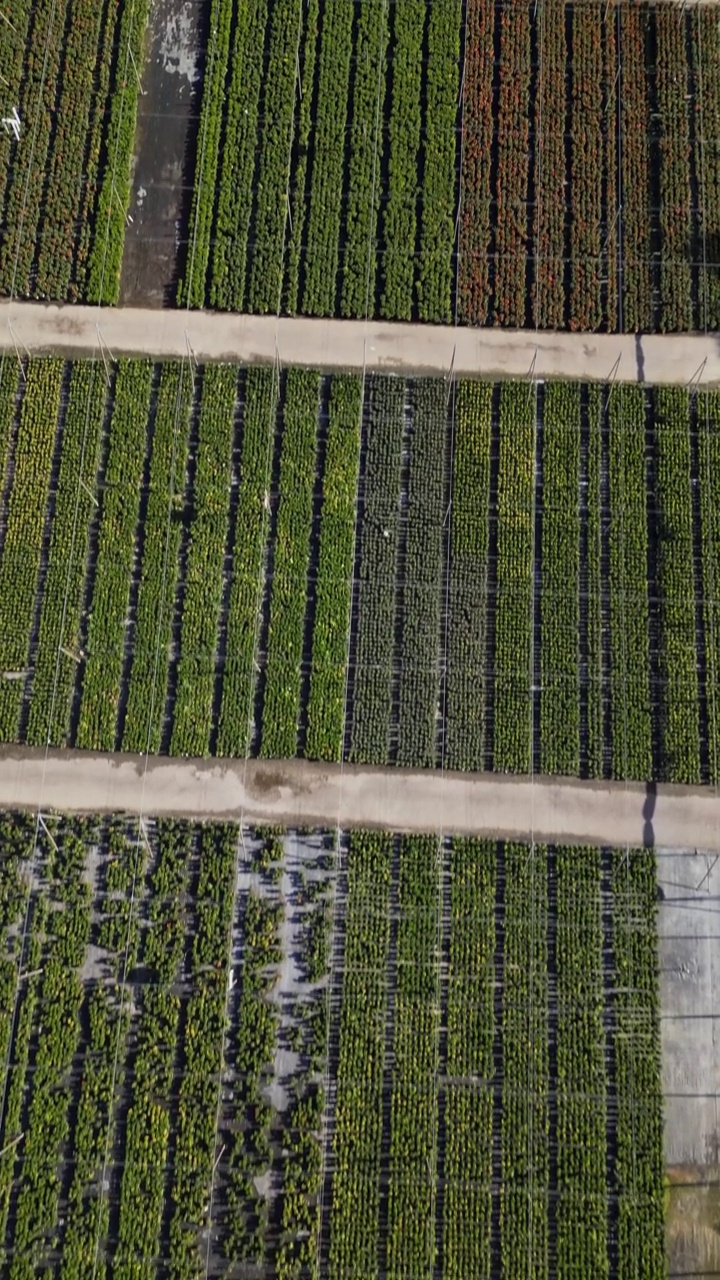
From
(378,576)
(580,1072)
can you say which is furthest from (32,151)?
(580,1072)

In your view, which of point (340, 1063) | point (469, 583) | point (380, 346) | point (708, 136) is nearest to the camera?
point (340, 1063)

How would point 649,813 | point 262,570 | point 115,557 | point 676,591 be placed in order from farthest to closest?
point 115,557
point 262,570
point 676,591
point 649,813

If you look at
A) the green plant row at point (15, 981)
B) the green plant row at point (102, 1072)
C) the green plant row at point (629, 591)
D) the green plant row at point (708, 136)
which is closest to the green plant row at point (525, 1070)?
the green plant row at point (629, 591)

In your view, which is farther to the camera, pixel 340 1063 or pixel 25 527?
pixel 25 527

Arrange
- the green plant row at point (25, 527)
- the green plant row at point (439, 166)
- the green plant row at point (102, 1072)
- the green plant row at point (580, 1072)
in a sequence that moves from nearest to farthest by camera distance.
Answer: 1. the green plant row at point (580, 1072)
2. the green plant row at point (102, 1072)
3. the green plant row at point (25, 527)
4. the green plant row at point (439, 166)

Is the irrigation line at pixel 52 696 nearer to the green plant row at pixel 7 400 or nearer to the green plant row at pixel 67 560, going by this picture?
the green plant row at pixel 67 560

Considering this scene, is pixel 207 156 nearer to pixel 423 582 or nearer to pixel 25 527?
pixel 25 527

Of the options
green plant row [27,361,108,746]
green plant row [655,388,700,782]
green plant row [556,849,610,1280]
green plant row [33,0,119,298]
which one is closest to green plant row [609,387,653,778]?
green plant row [655,388,700,782]
